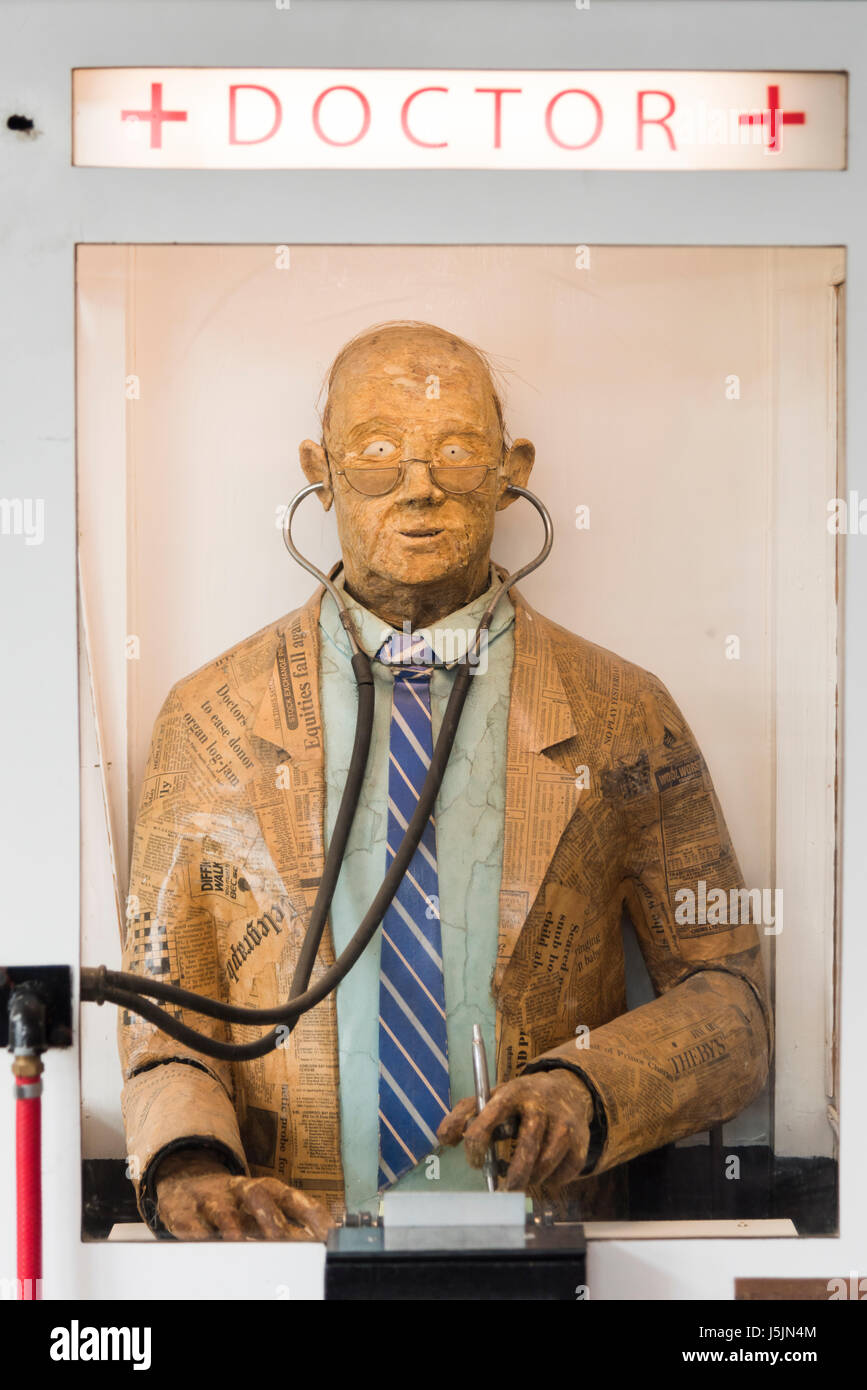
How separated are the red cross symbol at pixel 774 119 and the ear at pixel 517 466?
1.22 ft

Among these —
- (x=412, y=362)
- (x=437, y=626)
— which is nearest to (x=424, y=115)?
(x=412, y=362)

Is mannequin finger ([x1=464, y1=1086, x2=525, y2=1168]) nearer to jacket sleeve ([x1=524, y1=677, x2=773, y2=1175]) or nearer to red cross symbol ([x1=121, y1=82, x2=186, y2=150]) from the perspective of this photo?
jacket sleeve ([x1=524, y1=677, x2=773, y2=1175])

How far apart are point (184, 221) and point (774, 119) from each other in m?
0.57

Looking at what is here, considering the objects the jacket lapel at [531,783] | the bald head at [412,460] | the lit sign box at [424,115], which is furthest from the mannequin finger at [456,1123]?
the lit sign box at [424,115]

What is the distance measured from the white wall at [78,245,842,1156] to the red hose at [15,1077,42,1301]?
0.10 metres

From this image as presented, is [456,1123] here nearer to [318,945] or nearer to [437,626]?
[318,945]

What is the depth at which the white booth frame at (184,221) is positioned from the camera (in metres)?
1.40

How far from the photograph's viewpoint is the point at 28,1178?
53.4 inches

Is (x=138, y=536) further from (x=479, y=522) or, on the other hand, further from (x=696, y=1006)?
(x=696, y=1006)

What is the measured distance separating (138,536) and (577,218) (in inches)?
20.7

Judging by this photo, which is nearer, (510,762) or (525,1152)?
(525,1152)

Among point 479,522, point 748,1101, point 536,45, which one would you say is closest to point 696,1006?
point 748,1101

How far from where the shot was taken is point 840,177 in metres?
1.43
